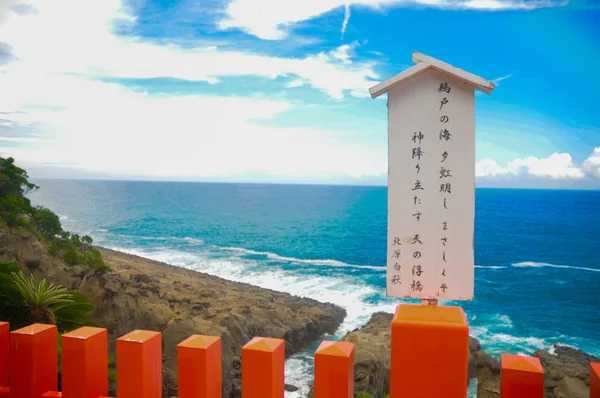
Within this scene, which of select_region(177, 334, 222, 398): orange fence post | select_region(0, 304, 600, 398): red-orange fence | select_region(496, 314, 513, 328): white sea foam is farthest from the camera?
select_region(496, 314, 513, 328): white sea foam

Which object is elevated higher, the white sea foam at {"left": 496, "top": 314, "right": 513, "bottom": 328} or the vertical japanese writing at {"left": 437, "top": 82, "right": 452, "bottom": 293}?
the vertical japanese writing at {"left": 437, "top": 82, "right": 452, "bottom": 293}

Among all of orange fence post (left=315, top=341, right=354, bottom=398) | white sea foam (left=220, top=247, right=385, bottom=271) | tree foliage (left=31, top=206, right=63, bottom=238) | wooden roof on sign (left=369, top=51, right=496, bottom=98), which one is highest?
wooden roof on sign (left=369, top=51, right=496, bottom=98)

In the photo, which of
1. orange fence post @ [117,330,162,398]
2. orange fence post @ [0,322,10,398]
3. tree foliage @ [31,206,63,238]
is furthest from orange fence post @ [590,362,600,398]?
tree foliage @ [31,206,63,238]

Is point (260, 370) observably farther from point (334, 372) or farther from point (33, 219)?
point (33, 219)

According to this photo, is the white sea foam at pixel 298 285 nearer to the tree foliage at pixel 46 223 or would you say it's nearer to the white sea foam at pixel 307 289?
the white sea foam at pixel 307 289

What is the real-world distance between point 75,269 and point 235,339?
5.92 m

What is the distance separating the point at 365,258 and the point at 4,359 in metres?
37.4

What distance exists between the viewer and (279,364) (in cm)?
238

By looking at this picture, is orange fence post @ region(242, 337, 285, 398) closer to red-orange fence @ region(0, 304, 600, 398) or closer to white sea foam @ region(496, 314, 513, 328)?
red-orange fence @ region(0, 304, 600, 398)

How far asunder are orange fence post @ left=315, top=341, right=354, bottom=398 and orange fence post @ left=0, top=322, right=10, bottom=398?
2.06m

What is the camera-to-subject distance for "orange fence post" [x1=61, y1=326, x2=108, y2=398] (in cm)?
263

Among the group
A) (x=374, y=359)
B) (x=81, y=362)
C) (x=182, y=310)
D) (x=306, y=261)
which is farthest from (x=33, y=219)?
(x=306, y=261)

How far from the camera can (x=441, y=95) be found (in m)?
2.55

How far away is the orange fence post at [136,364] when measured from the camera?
2.48 metres
